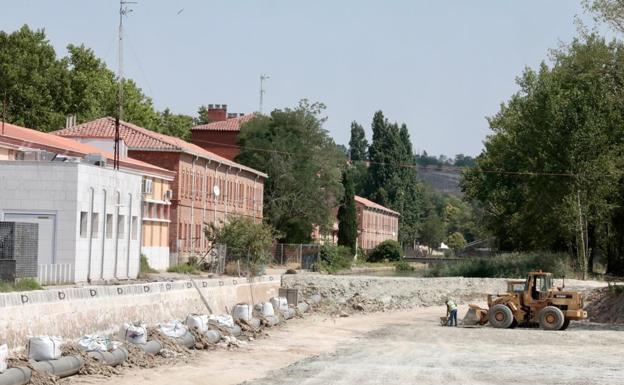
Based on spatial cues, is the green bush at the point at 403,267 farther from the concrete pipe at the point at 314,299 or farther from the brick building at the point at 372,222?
the concrete pipe at the point at 314,299

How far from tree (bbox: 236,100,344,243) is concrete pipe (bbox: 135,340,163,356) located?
6774 cm

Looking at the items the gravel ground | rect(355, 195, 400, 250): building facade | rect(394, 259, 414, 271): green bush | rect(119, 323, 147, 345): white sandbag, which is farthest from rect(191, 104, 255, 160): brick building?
rect(119, 323, 147, 345): white sandbag

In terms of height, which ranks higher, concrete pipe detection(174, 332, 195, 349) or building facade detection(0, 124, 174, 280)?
building facade detection(0, 124, 174, 280)

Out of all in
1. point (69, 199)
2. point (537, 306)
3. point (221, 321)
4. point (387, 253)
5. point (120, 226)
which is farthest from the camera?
point (387, 253)

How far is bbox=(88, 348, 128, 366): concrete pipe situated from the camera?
24547 mm

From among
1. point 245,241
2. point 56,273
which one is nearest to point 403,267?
point 245,241

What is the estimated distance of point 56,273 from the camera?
44.0 meters

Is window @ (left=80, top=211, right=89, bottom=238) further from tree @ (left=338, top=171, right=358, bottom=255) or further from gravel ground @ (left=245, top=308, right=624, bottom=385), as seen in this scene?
tree @ (left=338, top=171, right=358, bottom=255)

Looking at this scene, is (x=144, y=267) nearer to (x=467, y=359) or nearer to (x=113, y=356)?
(x=467, y=359)

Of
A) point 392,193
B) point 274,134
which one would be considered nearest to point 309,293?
point 274,134

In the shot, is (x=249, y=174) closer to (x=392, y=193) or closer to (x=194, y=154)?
(x=194, y=154)

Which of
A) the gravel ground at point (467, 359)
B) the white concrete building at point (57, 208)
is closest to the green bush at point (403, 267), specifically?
the white concrete building at point (57, 208)

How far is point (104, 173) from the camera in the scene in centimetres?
4906

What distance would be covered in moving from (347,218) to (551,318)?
73.2 metres
